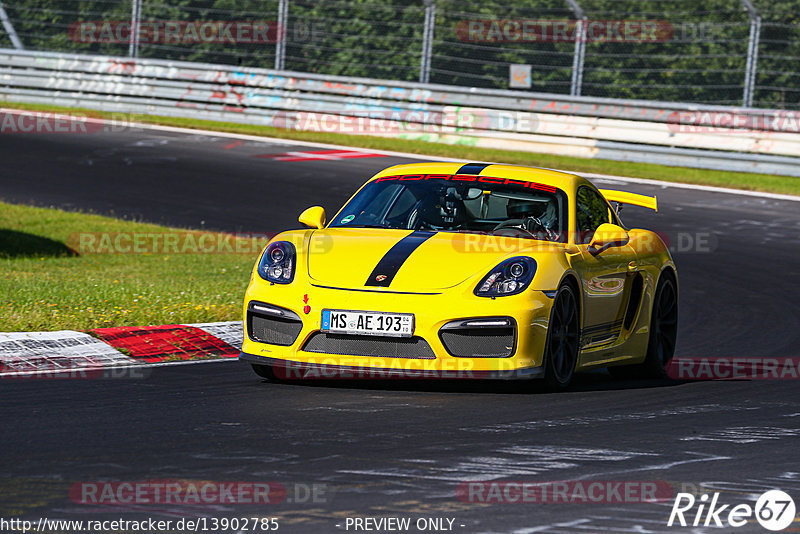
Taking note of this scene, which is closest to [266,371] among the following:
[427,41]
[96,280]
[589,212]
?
[589,212]

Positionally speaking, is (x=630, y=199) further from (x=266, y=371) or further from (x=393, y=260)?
(x=266, y=371)

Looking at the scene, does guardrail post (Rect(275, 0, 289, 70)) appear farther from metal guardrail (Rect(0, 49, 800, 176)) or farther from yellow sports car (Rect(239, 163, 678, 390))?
yellow sports car (Rect(239, 163, 678, 390))

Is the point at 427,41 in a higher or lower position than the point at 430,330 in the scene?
higher

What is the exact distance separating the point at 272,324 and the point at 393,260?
2.40 feet

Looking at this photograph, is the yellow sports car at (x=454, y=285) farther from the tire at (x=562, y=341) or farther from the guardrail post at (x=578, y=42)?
the guardrail post at (x=578, y=42)

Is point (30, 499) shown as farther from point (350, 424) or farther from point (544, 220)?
point (544, 220)

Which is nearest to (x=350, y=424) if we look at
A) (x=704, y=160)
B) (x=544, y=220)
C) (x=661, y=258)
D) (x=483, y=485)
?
(x=483, y=485)

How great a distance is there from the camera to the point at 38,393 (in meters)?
7.06

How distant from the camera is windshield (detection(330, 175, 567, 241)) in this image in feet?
26.9

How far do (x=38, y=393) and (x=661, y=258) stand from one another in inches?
163

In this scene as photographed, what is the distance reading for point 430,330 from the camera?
709cm

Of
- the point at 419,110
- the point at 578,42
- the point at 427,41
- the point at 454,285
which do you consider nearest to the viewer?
the point at 454,285

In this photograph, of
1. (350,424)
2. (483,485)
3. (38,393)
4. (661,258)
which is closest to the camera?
(483,485)

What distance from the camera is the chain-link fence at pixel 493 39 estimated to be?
20.4 m
